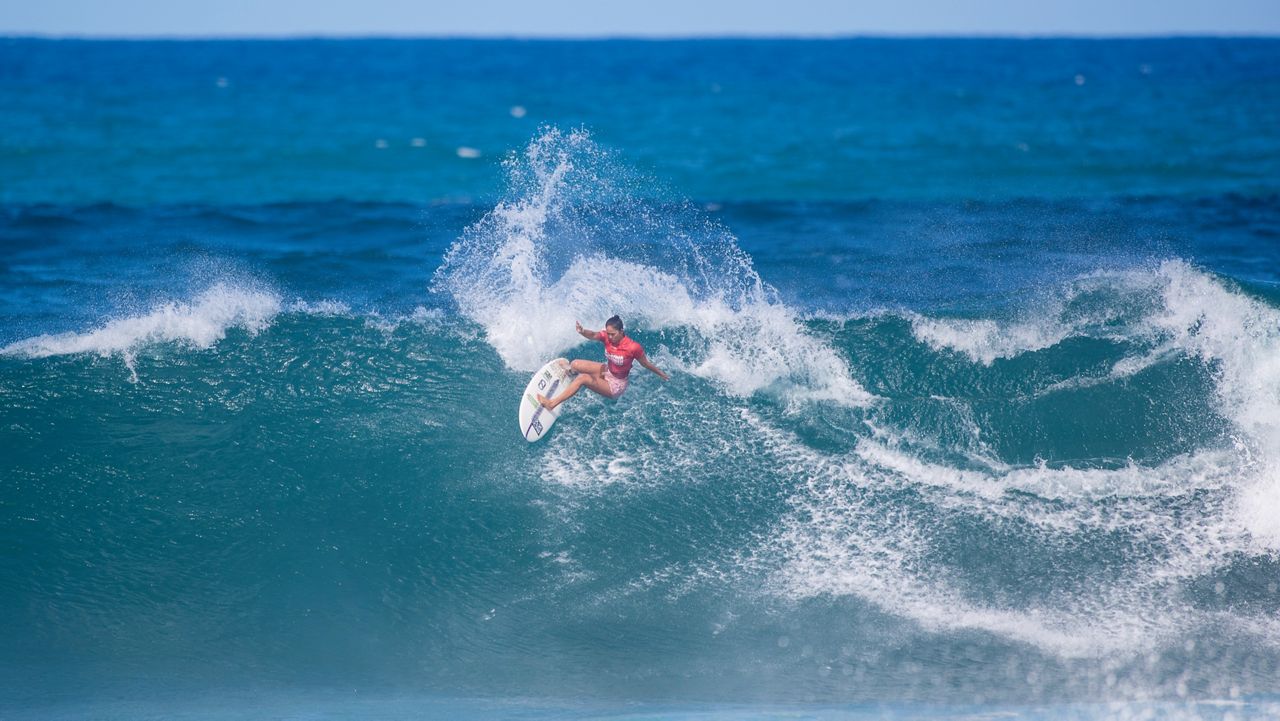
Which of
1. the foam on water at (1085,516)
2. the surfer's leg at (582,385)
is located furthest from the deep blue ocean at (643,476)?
the surfer's leg at (582,385)

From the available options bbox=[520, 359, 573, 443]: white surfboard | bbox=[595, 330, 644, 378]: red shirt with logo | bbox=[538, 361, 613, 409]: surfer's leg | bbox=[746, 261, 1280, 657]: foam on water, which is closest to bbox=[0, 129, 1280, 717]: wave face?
bbox=[746, 261, 1280, 657]: foam on water

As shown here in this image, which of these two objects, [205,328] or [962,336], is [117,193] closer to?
[205,328]

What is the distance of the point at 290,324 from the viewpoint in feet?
37.6

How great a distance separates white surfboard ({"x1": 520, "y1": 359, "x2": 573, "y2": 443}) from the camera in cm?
920

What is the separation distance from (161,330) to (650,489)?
5.46m

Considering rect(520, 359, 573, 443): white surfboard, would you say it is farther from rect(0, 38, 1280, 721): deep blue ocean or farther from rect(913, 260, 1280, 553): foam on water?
rect(913, 260, 1280, 553): foam on water

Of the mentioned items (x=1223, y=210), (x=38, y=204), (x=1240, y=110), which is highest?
(x=1240, y=110)

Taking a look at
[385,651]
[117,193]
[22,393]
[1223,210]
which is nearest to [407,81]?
[117,193]

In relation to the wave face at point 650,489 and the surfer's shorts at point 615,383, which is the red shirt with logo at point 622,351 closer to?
the surfer's shorts at point 615,383

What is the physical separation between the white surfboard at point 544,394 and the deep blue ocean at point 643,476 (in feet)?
0.92

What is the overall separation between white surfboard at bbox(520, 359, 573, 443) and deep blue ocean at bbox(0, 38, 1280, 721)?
0.28 metres

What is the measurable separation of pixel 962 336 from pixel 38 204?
16593 mm

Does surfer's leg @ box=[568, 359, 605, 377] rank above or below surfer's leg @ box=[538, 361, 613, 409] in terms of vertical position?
above

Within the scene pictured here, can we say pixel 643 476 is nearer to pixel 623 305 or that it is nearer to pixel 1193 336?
pixel 623 305
